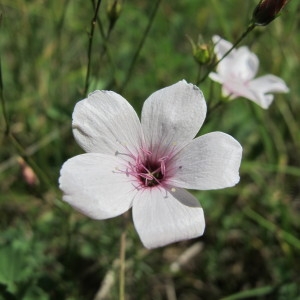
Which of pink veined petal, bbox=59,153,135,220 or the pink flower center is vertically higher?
pink veined petal, bbox=59,153,135,220

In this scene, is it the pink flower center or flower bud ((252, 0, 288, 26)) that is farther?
the pink flower center

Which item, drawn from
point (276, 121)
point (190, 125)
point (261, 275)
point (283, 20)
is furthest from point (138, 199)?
point (283, 20)

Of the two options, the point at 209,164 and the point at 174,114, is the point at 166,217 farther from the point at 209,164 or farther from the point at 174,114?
the point at 174,114

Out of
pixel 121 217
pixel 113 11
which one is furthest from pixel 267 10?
pixel 121 217

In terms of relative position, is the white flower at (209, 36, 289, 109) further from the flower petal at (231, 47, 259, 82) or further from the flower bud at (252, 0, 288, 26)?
the flower bud at (252, 0, 288, 26)

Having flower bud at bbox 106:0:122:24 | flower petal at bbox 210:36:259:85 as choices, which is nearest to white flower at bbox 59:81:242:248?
flower bud at bbox 106:0:122:24

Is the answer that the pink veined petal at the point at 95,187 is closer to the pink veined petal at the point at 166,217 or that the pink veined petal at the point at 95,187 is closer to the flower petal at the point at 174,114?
the pink veined petal at the point at 166,217
